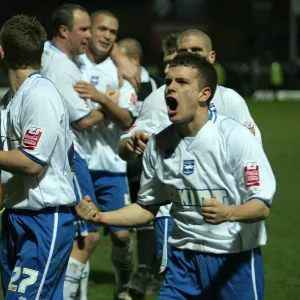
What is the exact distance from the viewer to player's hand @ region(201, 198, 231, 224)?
15.5ft

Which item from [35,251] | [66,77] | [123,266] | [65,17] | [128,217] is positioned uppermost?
[65,17]

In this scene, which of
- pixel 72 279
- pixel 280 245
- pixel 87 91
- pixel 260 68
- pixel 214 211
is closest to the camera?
pixel 214 211

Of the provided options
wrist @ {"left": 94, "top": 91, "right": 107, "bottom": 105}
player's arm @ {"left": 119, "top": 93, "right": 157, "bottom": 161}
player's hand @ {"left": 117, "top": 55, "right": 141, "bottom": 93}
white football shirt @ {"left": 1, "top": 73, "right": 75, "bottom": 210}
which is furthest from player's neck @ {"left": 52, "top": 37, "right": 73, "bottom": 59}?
white football shirt @ {"left": 1, "top": 73, "right": 75, "bottom": 210}

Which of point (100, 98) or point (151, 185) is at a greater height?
point (100, 98)

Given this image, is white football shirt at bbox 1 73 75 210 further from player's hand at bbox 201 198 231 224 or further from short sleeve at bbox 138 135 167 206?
player's hand at bbox 201 198 231 224

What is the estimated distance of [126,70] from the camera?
27.7ft

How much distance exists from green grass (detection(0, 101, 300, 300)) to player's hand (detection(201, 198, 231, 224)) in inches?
141

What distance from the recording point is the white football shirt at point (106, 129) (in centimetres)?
807

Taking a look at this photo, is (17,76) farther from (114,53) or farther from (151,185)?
(114,53)

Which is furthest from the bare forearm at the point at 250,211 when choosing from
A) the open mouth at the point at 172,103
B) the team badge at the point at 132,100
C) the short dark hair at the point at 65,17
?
the team badge at the point at 132,100

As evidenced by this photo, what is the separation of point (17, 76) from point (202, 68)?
1.03 meters

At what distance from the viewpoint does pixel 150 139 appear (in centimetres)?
553

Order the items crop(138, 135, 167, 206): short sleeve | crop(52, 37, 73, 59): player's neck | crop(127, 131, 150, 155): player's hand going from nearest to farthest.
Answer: crop(138, 135, 167, 206): short sleeve, crop(127, 131, 150, 155): player's hand, crop(52, 37, 73, 59): player's neck

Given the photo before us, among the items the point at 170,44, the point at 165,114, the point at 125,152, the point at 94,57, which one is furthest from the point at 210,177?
the point at 94,57
